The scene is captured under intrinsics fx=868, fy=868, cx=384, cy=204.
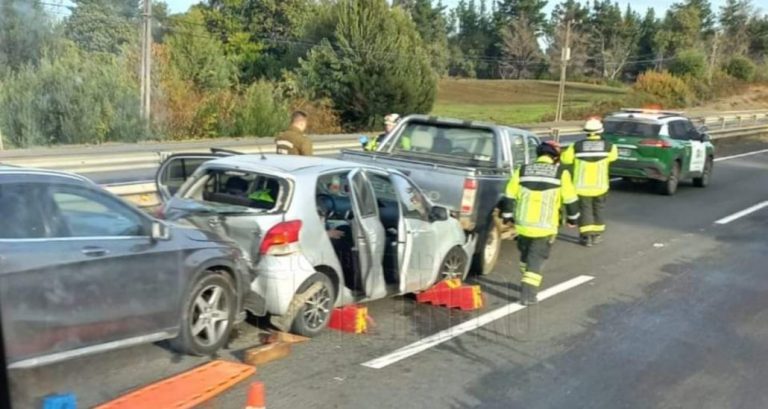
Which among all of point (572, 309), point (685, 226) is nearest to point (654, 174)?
point (685, 226)

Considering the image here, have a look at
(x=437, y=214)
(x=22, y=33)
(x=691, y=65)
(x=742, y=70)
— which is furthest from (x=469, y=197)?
(x=742, y=70)

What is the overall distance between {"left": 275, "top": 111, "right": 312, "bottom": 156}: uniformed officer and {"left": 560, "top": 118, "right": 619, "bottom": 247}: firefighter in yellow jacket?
3.77 meters

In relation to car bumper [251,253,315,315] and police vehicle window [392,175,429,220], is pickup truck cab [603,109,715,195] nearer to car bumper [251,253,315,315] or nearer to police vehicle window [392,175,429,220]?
police vehicle window [392,175,429,220]

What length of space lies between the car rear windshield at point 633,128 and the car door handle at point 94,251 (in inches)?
546

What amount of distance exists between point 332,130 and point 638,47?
91.0 m

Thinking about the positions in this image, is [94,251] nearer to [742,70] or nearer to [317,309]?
[317,309]

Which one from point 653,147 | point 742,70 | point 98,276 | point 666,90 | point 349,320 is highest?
point 742,70

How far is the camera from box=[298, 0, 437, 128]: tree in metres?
39.4

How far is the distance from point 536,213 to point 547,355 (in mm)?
2155

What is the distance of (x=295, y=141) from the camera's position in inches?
413

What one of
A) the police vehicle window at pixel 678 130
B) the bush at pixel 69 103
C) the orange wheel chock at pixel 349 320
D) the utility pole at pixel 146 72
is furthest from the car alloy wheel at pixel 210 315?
A: the utility pole at pixel 146 72

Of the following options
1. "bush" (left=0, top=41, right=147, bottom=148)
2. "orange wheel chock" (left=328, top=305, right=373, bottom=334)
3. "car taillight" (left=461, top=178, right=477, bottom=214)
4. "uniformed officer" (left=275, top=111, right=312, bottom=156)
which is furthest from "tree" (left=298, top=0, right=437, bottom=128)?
"orange wheel chock" (left=328, top=305, right=373, bottom=334)

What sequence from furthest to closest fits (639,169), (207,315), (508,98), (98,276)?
(508,98) → (639,169) → (207,315) → (98,276)

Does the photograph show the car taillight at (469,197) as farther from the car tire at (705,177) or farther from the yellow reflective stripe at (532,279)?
the car tire at (705,177)
